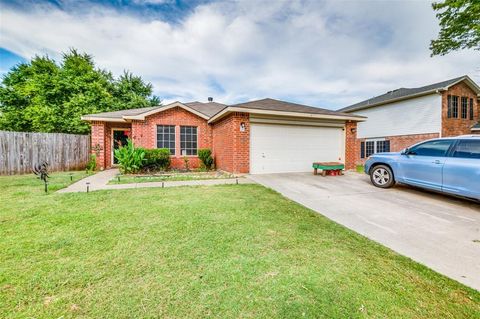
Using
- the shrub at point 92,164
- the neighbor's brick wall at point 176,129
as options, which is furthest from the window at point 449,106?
the shrub at point 92,164

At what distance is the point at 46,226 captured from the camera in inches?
133

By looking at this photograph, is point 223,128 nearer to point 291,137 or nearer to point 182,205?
point 291,137

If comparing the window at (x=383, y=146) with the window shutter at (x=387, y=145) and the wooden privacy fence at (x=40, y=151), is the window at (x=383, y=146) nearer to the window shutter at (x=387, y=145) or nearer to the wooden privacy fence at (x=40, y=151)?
the window shutter at (x=387, y=145)

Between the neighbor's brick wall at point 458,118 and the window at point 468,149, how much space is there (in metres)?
11.6

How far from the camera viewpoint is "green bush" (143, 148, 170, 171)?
990 centimetres

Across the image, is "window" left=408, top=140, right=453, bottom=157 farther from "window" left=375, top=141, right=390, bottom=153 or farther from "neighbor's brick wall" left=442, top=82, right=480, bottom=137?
"window" left=375, top=141, right=390, bottom=153

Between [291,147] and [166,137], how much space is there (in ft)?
21.9

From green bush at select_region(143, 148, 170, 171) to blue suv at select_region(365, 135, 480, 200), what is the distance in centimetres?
913

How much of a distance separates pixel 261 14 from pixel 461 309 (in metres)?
10.2

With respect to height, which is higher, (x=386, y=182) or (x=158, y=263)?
(x=386, y=182)

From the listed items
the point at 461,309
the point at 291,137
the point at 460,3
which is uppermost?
the point at 460,3

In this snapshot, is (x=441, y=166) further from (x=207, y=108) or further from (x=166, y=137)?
(x=207, y=108)

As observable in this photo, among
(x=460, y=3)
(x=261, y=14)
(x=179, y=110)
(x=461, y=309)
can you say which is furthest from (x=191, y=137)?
(x=460, y=3)

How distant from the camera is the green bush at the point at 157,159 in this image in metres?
9.90
